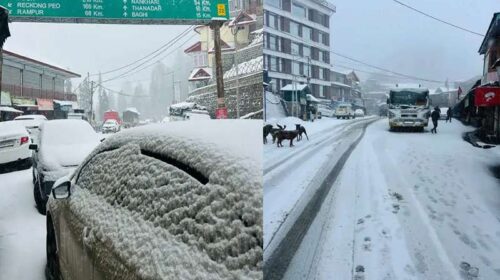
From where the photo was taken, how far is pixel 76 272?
1787 mm

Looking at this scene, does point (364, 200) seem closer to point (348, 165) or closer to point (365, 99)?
point (348, 165)

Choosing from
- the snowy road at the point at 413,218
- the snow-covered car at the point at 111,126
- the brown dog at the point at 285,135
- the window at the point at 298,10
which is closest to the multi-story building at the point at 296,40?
the window at the point at 298,10

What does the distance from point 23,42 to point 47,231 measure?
105cm

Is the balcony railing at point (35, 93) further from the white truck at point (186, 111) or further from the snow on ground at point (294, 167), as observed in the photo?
the snow on ground at point (294, 167)

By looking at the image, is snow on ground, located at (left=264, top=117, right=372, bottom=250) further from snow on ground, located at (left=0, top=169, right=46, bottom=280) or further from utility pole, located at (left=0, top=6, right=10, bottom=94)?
snow on ground, located at (left=0, top=169, right=46, bottom=280)

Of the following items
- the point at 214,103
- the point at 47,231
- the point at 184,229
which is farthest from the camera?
the point at 47,231

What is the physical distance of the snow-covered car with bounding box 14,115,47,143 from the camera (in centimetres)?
169

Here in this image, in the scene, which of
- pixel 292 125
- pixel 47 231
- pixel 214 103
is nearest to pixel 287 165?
pixel 292 125

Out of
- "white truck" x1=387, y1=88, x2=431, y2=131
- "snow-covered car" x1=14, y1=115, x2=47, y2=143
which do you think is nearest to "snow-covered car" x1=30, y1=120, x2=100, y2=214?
"snow-covered car" x1=14, y1=115, x2=47, y2=143

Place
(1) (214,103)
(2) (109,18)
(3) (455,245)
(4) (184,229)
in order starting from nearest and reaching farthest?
(3) (455,245)
(4) (184,229)
(1) (214,103)
(2) (109,18)

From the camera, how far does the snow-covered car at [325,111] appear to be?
3.73 feet

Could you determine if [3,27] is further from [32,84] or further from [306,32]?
[306,32]

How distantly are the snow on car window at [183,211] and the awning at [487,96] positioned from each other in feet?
1.74

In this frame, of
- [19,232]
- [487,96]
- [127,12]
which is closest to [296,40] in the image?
[487,96]
